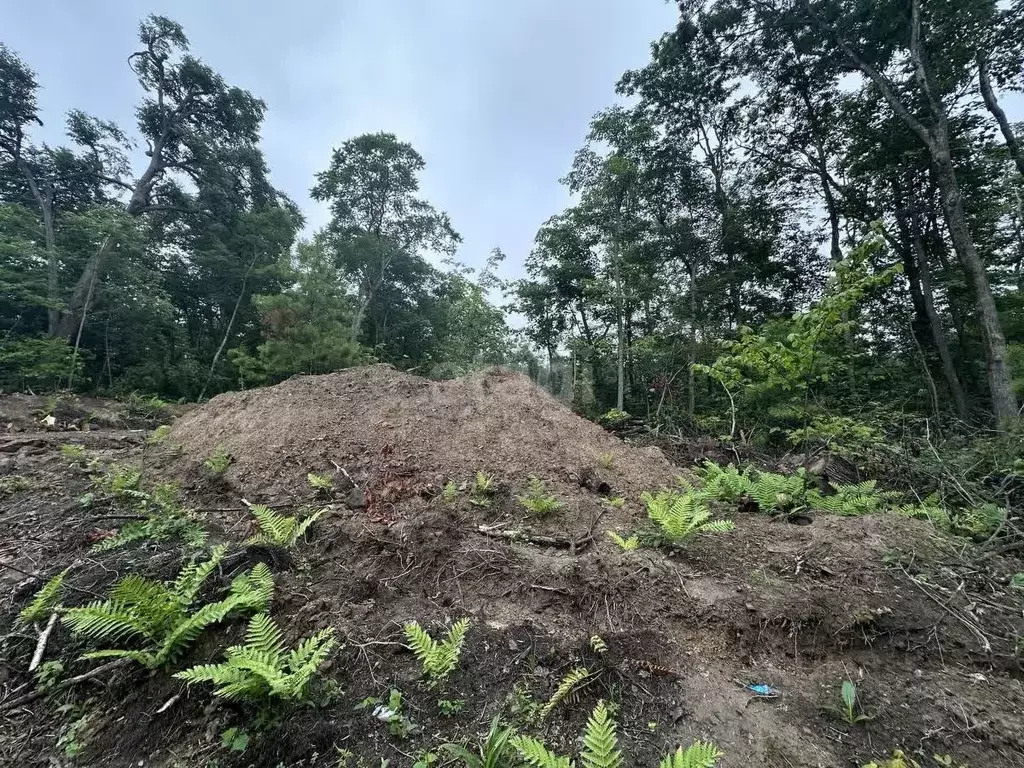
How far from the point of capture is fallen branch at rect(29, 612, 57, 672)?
1694 millimetres

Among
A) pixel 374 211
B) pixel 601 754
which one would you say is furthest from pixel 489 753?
pixel 374 211

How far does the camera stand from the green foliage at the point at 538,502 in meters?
3.38

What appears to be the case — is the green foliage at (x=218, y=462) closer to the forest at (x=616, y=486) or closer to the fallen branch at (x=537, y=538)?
the forest at (x=616, y=486)

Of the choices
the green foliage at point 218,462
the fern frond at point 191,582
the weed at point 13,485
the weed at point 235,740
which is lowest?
the weed at point 235,740

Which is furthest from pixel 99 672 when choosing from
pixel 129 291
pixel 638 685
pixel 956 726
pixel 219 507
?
pixel 129 291

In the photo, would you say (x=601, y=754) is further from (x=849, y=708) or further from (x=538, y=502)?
(x=538, y=502)

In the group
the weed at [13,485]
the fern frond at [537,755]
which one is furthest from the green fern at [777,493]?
the weed at [13,485]

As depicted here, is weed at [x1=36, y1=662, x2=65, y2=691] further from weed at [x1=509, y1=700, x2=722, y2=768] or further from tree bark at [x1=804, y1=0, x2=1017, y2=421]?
tree bark at [x1=804, y1=0, x2=1017, y2=421]

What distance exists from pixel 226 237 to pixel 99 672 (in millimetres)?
18827

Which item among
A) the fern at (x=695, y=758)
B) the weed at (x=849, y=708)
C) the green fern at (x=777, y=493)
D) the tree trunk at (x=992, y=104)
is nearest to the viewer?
the fern at (x=695, y=758)

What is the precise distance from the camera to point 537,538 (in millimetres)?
3023

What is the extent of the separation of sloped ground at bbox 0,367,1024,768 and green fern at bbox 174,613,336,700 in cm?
9

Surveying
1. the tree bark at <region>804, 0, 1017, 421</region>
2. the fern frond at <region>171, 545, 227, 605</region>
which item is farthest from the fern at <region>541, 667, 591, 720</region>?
the tree bark at <region>804, 0, 1017, 421</region>

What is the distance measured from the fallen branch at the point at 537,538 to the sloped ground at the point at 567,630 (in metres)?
Result: 0.02
